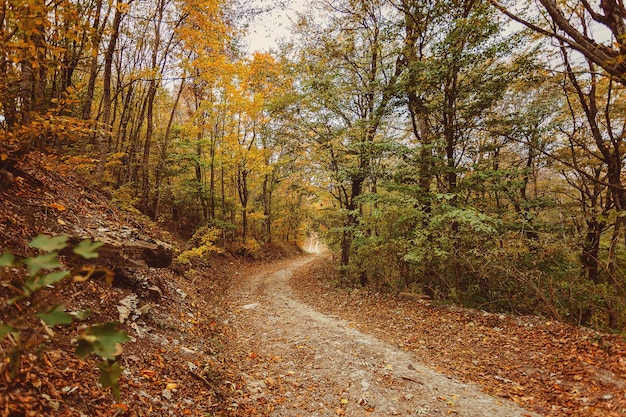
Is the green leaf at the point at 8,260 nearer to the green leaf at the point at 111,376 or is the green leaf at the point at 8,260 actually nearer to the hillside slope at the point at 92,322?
the hillside slope at the point at 92,322

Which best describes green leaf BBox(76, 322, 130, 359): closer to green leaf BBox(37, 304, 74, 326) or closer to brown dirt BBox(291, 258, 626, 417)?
green leaf BBox(37, 304, 74, 326)

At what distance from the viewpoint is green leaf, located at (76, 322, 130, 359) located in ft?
4.09

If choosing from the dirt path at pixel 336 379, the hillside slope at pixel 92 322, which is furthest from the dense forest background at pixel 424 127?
the dirt path at pixel 336 379

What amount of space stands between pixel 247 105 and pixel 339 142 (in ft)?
21.0

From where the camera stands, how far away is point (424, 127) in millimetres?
10234

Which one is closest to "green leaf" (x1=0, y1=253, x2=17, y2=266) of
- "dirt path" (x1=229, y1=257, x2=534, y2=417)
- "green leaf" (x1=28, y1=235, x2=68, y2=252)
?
"green leaf" (x1=28, y1=235, x2=68, y2=252)

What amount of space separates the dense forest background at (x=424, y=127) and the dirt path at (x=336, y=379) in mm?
3240

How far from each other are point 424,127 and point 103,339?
10519mm

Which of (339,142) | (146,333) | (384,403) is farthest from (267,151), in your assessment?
(384,403)

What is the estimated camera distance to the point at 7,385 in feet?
7.27

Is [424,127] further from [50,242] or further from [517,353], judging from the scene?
[50,242]

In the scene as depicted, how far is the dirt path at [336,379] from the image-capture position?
4.55 m

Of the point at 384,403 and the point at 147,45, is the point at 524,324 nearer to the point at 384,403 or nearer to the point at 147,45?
the point at 384,403

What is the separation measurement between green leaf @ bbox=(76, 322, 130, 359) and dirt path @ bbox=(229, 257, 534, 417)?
146 inches
